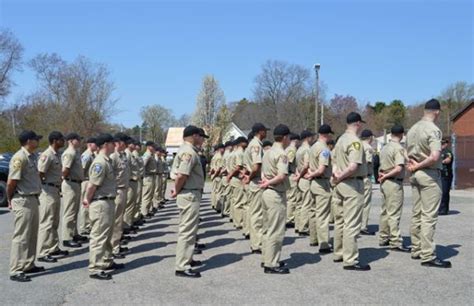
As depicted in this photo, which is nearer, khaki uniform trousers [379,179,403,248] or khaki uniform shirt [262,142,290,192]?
khaki uniform shirt [262,142,290,192]

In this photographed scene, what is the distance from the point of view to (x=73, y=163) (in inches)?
373

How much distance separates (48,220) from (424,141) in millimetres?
6350

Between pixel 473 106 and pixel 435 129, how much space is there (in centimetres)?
3754

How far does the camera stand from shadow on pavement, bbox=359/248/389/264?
7.92 meters

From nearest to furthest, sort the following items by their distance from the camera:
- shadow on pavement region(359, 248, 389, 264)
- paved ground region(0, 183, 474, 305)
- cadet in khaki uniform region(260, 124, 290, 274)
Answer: paved ground region(0, 183, 474, 305), cadet in khaki uniform region(260, 124, 290, 274), shadow on pavement region(359, 248, 389, 264)

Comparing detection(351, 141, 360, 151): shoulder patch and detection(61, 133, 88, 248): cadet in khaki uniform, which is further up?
detection(351, 141, 360, 151): shoulder patch

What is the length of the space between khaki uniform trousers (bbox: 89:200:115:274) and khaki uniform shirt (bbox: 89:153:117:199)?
14 cm

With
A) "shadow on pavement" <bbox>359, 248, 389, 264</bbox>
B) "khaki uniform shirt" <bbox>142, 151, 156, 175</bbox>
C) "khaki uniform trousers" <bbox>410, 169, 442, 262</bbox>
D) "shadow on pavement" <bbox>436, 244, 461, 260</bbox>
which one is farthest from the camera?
"khaki uniform shirt" <bbox>142, 151, 156, 175</bbox>

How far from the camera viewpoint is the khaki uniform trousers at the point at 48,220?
8320 millimetres

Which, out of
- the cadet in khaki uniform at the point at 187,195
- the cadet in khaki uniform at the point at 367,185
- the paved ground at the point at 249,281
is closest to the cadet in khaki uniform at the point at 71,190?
the paved ground at the point at 249,281

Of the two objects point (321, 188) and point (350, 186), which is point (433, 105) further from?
point (321, 188)

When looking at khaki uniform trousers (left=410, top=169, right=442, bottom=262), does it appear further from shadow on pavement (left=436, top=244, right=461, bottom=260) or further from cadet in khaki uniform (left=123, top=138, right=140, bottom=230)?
cadet in khaki uniform (left=123, top=138, right=140, bottom=230)

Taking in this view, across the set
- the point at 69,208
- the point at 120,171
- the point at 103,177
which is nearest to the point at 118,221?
the point at 120,171

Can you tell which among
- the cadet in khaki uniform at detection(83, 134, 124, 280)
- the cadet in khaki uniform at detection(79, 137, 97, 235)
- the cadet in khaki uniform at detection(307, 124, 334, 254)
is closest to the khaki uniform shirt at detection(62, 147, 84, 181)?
the cadet in khaki uniform at detection(79, 137, 97, 235)
